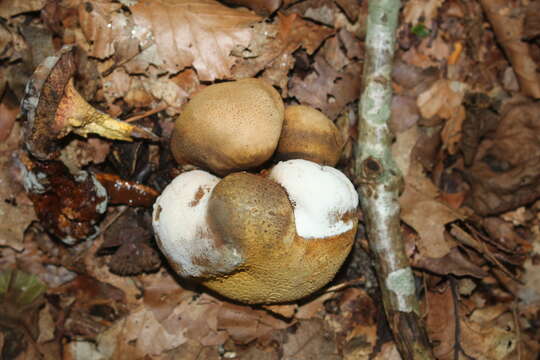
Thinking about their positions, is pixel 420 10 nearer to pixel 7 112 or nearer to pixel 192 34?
pixel 192 34

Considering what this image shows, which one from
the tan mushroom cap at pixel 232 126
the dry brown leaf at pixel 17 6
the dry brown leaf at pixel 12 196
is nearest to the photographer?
the tan mushroom cap at pixel 232 126

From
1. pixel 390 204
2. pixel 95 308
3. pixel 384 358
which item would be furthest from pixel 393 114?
pixel 95 308

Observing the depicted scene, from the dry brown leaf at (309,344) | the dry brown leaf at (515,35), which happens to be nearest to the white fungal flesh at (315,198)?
the dry brown leaf at (309,344)

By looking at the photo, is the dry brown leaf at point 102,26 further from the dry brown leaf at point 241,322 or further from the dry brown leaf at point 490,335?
the dry brown leaf at point 490,335

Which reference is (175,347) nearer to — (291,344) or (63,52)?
(291,344)

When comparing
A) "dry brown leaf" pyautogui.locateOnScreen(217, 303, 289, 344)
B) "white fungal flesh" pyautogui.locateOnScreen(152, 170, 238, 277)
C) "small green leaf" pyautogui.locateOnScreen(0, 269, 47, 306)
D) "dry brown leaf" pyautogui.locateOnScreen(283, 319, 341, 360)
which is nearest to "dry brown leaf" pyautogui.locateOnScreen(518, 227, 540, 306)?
"dry brown leaf" pyautogui.locateOnScreen(283, 319, 341, 360)

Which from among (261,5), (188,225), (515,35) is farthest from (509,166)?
(188,225)

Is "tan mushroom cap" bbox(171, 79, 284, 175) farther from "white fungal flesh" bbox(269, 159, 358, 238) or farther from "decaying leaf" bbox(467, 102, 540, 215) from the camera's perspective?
"decaying leaf" bbox(467, 102, 540, 215)
